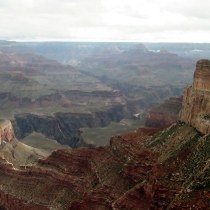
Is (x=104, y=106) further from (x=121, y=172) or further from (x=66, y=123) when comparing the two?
(x=121, y=172)

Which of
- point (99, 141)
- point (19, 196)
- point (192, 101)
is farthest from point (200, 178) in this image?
point (99, 141)

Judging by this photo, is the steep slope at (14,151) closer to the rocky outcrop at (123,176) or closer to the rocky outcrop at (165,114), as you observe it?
A: the rocky outcrop at (123,176)

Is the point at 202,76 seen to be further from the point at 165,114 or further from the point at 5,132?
the point at 5,132

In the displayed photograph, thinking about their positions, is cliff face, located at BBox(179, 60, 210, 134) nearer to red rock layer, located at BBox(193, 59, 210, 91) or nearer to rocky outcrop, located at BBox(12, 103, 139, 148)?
red rock layer, located at BBox(193, 59, 210, 91)

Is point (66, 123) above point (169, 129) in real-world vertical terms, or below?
below

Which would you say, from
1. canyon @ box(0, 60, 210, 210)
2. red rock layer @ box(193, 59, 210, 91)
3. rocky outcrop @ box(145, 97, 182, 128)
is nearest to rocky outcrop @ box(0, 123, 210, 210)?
canyon @ box(0, 60, 210, 210)
